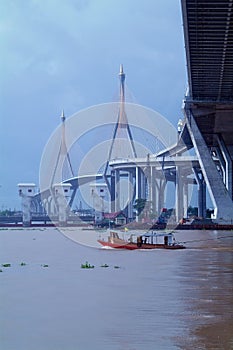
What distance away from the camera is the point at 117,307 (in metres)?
15.6

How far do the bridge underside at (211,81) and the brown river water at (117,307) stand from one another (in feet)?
66.2

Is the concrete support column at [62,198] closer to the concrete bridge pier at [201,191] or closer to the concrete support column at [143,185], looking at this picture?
the concrete support column at [143,185]

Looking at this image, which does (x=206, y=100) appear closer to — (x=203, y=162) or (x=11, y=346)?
(x=203, y=162)

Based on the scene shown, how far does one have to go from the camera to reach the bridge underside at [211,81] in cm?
4316

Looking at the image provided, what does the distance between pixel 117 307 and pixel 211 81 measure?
4861cm

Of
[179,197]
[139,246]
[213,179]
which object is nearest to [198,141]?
[213,179]

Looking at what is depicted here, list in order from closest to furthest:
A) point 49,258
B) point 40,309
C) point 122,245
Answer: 1. point 40,309
2. point 49,258
3. point 122,245

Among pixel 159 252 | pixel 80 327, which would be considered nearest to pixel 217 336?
pixel 80 327

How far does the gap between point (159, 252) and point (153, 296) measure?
19935mm

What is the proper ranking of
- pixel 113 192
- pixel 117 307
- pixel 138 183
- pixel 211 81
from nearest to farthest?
pixel 117 307, pixel 211 81, pixel 138 183, pixel 113 192

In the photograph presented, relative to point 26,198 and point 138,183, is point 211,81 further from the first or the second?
point 26,198

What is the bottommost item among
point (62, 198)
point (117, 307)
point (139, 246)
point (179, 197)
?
point (117, 307)

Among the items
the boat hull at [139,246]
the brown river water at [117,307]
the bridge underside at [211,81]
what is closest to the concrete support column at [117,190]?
the bridge underside at [211,81]

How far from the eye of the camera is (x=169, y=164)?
125625 millimetres
